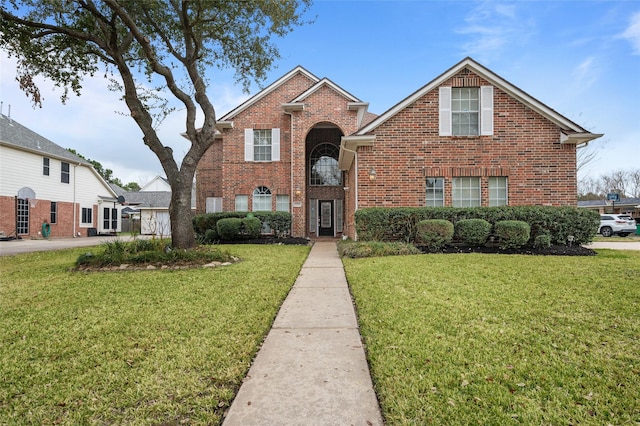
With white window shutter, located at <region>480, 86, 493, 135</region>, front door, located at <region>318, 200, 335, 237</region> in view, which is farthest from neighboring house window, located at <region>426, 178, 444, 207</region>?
front door, located at <region>318, 200, 335, 237</region>

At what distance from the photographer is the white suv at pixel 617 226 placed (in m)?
23.0

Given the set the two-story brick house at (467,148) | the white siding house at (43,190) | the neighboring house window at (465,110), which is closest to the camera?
the two-story brick house at (467,148)

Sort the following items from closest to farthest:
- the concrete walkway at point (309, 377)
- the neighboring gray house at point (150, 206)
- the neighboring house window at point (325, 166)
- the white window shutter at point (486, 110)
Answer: the concrete walkway at point (309, 377)
the white window shutter at point (486, 110)
the neighboring house window at point (325, 166)
the neighboring gray house at point (150, 206)

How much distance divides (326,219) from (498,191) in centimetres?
1064

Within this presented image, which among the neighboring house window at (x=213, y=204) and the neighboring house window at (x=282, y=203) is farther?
the neighboring house window at (x=213, y=204)

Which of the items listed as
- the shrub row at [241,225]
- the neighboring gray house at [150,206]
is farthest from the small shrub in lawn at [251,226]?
the neighboring gray house at [150,206]

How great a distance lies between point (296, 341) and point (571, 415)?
2.19 metres

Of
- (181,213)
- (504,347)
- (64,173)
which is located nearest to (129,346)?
(504,347)

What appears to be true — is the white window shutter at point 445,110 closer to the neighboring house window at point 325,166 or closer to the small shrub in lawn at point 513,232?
the small shrub in lawn at point 513,232

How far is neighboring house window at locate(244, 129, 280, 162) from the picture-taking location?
1778cm

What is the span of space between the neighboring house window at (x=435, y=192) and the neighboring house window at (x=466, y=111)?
5.26 feet

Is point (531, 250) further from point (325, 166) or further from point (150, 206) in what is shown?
point (150, 206)

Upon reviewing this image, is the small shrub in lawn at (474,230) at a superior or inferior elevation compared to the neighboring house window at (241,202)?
inferior

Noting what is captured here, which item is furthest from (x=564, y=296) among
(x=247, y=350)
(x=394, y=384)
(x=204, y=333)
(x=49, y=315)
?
(x=49, y=315)
